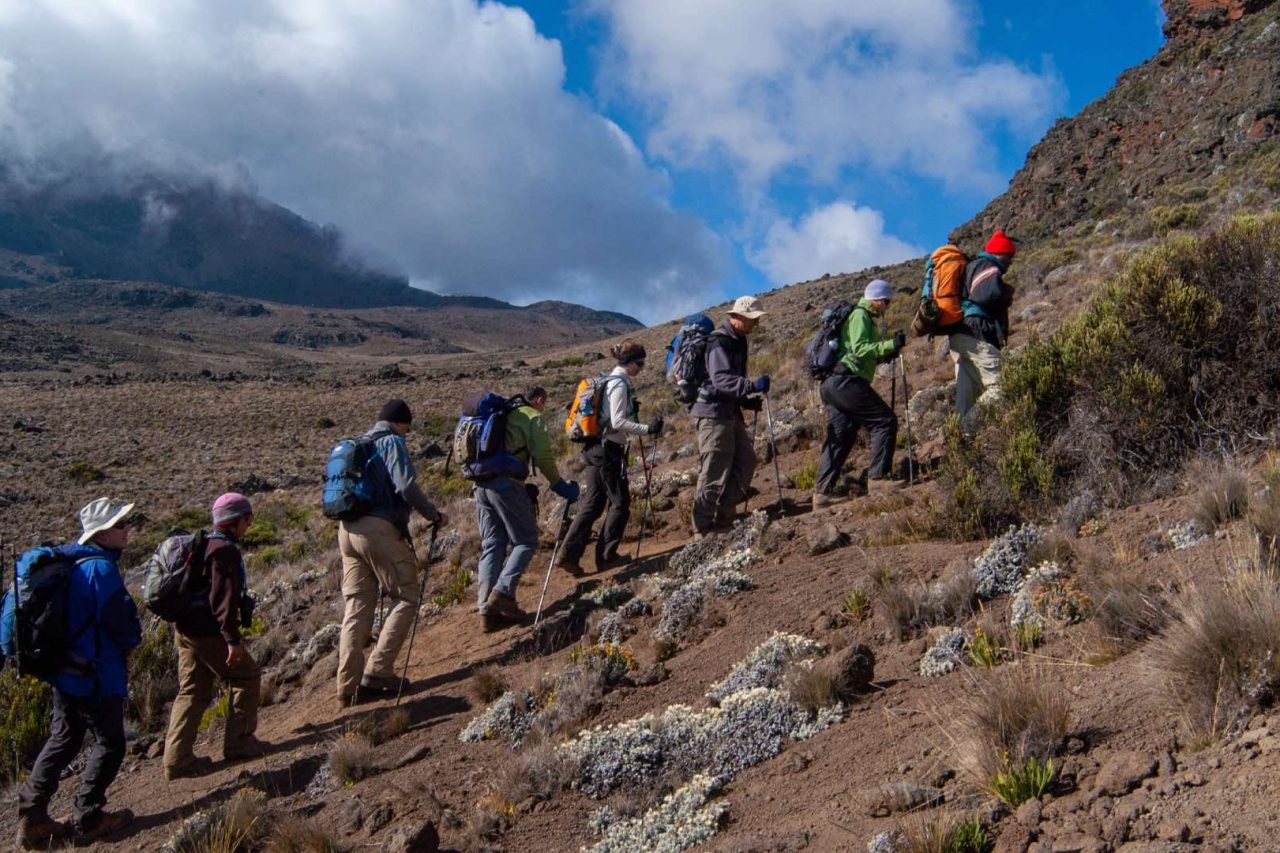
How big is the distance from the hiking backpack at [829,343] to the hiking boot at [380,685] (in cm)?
431

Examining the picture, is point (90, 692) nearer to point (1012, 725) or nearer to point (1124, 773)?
point (1012, 725)

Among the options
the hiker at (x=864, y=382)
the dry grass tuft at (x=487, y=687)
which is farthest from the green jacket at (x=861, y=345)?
the dry grass tuft at (x=487, y=687)

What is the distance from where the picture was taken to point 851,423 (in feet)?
25.8

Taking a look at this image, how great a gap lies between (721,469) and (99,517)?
15.6ft

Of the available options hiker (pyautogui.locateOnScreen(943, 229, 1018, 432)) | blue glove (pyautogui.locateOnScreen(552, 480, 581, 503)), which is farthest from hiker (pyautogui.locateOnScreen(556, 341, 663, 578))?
hiker (pyautogui.locateOnScreen(943, 229, 1018, 432))

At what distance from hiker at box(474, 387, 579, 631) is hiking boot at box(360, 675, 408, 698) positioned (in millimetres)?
1046

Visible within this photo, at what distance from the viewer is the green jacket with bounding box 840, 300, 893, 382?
24.8 feet

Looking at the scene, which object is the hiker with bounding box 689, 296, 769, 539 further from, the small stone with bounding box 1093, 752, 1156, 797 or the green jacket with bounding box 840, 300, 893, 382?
the small stone with bounding box 1093, 752, 1156, 797

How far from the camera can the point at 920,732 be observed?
397 centimetres

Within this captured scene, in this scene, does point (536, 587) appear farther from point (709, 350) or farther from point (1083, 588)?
point (1083, 588)

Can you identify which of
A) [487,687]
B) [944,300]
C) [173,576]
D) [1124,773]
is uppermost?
[944,300]

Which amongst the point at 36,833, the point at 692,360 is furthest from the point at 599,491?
the point at 36,833

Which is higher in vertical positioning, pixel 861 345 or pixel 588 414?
pixel 861 345

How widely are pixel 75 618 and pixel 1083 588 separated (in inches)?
225
